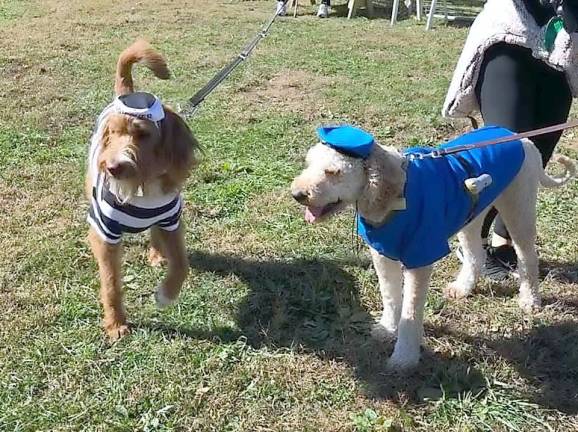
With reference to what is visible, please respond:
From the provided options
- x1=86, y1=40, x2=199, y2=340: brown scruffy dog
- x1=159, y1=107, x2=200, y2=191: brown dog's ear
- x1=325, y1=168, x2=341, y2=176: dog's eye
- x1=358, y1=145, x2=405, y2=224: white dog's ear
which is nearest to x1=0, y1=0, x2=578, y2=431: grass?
x1=86, y1=40, x2=199, y2=340: brown scruffy dog

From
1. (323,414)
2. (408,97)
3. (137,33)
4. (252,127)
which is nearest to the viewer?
(323,414)

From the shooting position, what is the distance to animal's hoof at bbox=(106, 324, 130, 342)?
3.42 m

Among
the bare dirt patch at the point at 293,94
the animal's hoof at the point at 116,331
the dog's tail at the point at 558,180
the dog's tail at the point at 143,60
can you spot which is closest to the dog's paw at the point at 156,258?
the animal's hoof at the point at 116,331

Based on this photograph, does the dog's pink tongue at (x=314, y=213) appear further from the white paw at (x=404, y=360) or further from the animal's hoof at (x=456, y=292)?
the animal's hoof at (x=456, y=292)

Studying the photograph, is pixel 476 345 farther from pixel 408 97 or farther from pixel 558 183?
pixel 408 97

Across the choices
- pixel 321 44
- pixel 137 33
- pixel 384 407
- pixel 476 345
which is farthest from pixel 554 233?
pixel 137 33

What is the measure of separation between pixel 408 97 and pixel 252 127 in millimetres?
2048

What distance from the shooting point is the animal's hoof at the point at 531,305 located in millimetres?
3684

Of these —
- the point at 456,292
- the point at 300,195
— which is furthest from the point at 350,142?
the point at 456,292

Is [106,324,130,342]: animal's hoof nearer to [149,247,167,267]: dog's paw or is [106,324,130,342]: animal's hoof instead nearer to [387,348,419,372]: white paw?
[149,247,167,267]: dog's paw

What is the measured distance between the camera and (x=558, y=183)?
3.73m

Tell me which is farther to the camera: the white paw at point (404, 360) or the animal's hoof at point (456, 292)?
the animal's hoof at point (456, 292)

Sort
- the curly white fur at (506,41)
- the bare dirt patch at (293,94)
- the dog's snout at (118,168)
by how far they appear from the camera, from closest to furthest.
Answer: the dog's snout at (118,168), the curly white fur at (506,41), the bare dirt patch at (293,94)

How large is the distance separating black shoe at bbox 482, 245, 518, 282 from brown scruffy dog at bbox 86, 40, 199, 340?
178cm
